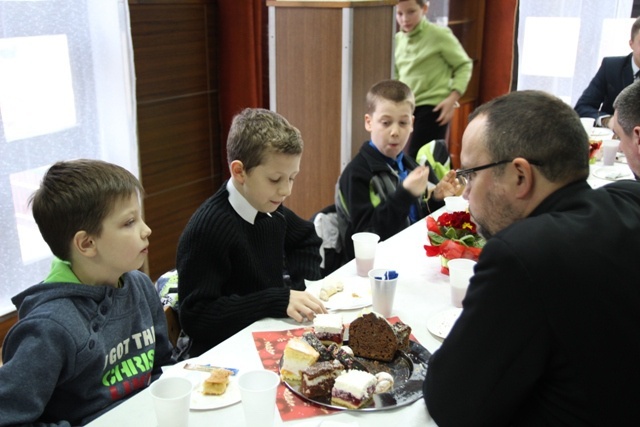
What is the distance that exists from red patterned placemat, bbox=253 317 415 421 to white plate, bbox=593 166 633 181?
193cm

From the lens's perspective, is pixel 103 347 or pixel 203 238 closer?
pixel 103 347

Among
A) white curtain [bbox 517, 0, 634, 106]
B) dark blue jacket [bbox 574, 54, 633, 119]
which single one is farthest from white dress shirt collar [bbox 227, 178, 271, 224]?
white curtain [bbox 517, 0, 634, 106]

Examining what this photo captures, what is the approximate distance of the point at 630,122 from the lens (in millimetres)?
2348

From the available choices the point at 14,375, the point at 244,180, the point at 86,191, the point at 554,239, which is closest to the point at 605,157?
the point at 244,180

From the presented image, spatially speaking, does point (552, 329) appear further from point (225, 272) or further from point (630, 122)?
point (630, 122)

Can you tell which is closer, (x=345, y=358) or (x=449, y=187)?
(x=345, y=358)

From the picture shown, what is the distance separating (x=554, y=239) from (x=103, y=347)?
1020 millimetres

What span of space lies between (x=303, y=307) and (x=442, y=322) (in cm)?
37

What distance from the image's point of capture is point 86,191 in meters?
1.56

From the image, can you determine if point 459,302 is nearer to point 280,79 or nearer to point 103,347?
point 103,347

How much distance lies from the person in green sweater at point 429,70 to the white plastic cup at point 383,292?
3095 mm

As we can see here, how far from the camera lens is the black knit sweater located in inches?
69.4

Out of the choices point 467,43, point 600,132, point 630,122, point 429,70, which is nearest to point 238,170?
point 630,122

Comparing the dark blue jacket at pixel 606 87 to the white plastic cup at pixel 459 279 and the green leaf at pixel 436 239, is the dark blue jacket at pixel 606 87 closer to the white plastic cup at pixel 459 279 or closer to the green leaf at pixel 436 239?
the green leaf at pixel 436 239
